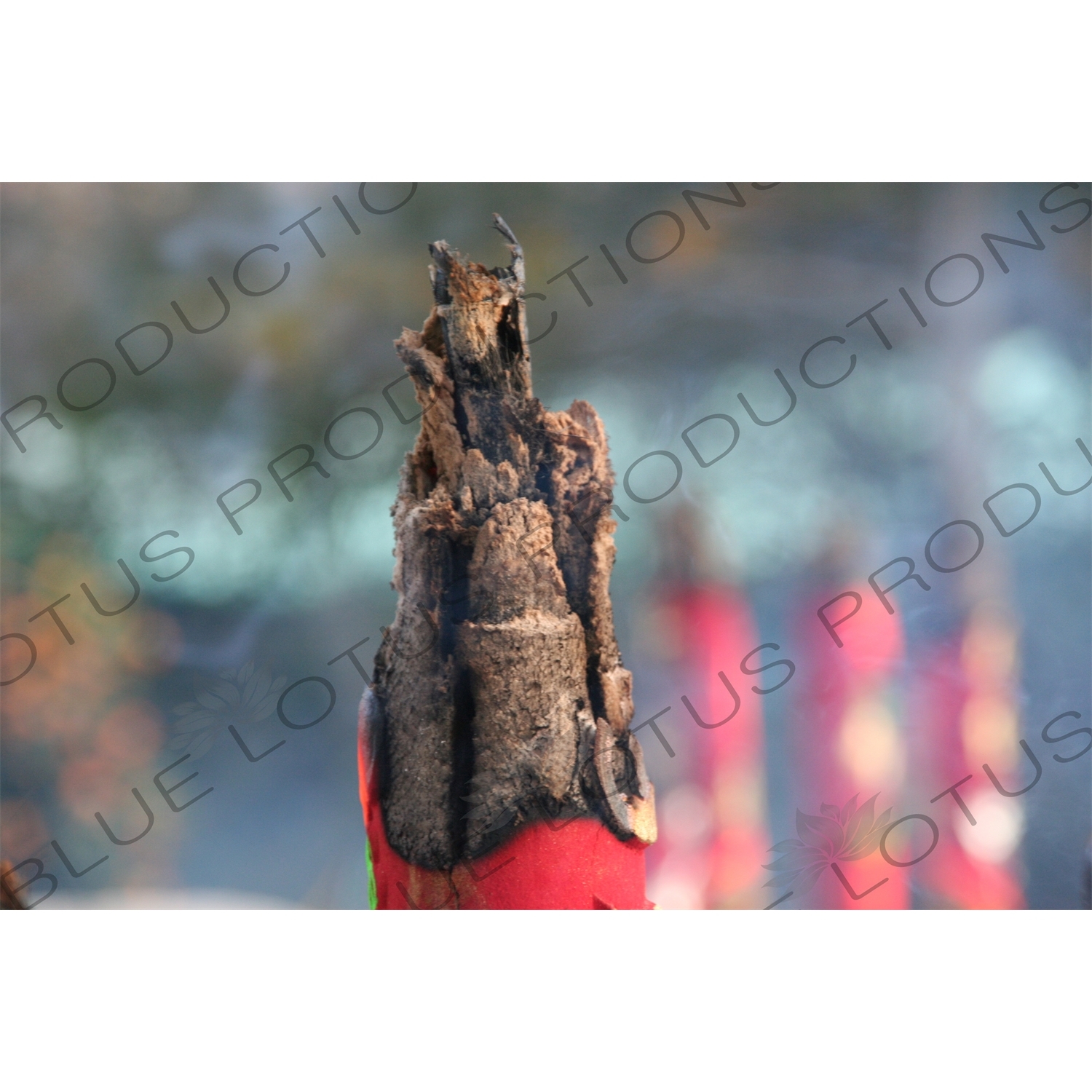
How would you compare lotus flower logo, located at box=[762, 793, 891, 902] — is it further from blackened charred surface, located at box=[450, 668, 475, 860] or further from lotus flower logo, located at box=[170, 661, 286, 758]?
lotus flower logo, located at box=[170, 661, 286, 758]

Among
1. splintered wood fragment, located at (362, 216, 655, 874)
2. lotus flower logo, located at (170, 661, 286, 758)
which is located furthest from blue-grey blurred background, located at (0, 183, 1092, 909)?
splintered wood fragment, located at (362, 216, 655, 874)

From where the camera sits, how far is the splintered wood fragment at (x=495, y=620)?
1.84 metres

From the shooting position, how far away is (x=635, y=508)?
248cm

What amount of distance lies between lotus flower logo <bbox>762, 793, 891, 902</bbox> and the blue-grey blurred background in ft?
0.13

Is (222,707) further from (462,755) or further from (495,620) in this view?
(495,620)

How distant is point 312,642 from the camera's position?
2430mm

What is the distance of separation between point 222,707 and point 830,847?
1806 millimetres

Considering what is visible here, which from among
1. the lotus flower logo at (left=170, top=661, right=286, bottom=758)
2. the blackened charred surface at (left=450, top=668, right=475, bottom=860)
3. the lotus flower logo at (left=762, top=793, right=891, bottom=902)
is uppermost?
the lotus flower logo at (left=170, top=661, right=286, bottom=758)

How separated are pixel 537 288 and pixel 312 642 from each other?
49.0 inches

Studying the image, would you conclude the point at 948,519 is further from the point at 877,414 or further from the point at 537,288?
the point at 537,288

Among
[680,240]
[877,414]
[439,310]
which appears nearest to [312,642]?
[439,310]

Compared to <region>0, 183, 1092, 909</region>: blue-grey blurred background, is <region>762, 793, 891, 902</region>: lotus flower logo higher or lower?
lower

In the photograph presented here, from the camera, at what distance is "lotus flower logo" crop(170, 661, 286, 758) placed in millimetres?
2400

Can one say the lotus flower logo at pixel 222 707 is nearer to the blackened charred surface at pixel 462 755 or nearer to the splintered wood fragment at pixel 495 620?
the splintered wood fragment at pixel 495 620
